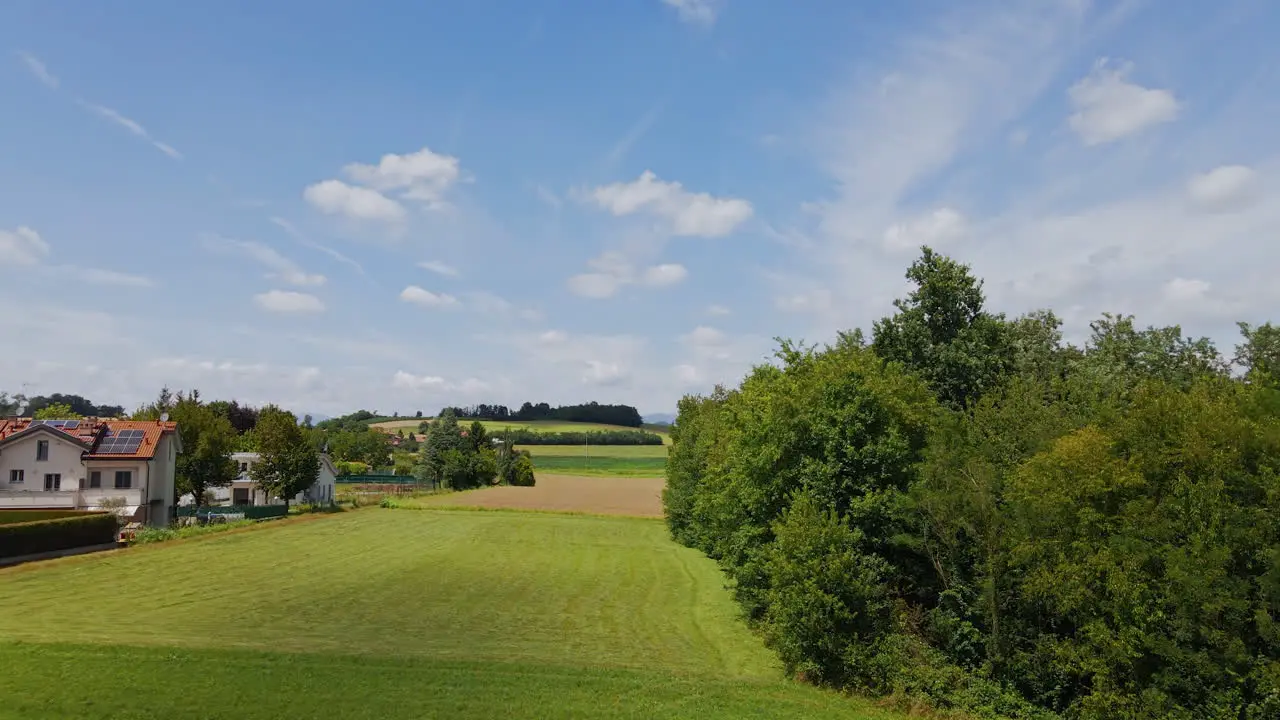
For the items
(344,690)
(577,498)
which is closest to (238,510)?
(577,498)

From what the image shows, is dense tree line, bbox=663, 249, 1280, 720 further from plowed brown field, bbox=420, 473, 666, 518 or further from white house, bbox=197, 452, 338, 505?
white house, bbox=197, 452, 338, 505

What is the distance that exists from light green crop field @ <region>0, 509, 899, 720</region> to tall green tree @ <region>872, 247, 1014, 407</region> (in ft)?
60.1

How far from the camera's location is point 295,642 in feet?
86.5

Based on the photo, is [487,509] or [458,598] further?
[487,509]

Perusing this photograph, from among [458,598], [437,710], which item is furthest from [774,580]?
[458,598]

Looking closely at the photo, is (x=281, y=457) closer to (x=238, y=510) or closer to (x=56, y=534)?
(x=238, y=510)

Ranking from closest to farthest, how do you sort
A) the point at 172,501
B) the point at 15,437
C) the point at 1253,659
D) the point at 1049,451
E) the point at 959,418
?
the point at 1253,659, the point at 1049,451, the point at 959,418, the point at 15,437, the point at 172,501

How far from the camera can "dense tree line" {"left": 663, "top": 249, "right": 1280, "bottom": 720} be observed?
2295cm

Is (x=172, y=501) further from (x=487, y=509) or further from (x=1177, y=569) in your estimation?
(x=1177, y=569)

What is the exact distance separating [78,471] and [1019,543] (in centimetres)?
6615

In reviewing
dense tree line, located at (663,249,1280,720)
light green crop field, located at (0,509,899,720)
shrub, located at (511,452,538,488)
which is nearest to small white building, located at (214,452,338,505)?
light green crop field, located at (0,509,899,720)

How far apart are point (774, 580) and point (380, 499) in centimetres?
7323

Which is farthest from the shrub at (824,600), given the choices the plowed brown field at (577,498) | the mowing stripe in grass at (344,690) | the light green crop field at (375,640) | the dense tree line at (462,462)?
the dense tree line at (462,462)

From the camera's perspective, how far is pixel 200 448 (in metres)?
70.6
